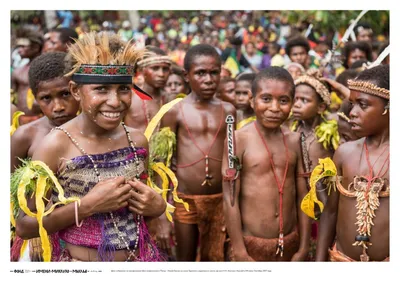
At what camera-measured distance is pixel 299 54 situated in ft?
29.8

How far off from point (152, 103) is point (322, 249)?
287cm

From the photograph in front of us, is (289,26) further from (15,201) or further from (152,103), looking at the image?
(15,201)

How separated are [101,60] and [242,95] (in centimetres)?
372

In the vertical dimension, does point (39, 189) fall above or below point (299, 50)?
below

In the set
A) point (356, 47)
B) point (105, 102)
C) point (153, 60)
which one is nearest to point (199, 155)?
point (153, 60)

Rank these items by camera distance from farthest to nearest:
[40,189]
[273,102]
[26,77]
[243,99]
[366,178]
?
[26,77] < [243,99] < [273,102] < [366,178] < [40,189]

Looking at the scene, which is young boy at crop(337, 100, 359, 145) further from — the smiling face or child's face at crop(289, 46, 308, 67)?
child's face at crop(289, 46, 308, 67)

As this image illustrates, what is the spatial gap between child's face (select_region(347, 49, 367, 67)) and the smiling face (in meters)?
3.12

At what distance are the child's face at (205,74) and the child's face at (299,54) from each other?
143 inches

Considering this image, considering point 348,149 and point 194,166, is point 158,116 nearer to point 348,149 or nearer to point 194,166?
point 348,149

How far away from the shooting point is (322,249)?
14.0 feet

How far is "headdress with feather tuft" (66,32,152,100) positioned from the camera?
3.27 meters

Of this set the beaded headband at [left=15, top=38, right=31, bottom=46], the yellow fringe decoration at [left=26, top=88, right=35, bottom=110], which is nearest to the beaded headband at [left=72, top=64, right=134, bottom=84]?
the yellow fringe decoration at [left=26, top=88, right=35, bottom=110]
